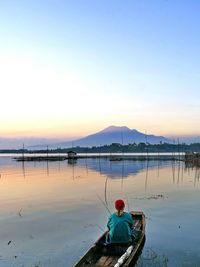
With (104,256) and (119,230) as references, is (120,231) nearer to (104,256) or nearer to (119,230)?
(119,230)

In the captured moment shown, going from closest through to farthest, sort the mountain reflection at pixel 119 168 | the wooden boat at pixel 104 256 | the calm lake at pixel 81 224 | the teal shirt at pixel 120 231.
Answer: the wooden boat at pixel 104 256
the teal shirt at pixel 120 231
the calm lake at pixel 81 224
the mountain reflection at pixel 119 168

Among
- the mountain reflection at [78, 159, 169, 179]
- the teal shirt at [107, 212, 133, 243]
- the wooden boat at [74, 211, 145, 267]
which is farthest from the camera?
the mountain reflection at [78, 159, 169, 179]

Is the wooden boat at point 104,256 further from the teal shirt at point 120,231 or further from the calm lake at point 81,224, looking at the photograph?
the calm lake at point 81,224

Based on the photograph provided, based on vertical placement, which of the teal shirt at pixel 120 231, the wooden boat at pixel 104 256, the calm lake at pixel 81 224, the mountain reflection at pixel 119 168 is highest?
the teal shirt at pixel 120 231

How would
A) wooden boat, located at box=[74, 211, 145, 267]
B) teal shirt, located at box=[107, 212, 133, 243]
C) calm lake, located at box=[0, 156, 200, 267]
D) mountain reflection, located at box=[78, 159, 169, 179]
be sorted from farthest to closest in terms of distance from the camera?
mountain reflection, located at box=[78, 159, 169, 179], calm lake, located at box=[0, 156, 200, 267], teal shirt, located at box=[107, 212, 133, 243], wooden boat, located at box=[74, 211, 145, 267]

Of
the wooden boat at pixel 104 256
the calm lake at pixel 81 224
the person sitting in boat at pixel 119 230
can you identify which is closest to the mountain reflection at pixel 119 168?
the calm lake at pixel 81 224

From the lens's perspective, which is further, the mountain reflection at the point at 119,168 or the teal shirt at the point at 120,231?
the mountain reflection at the point at 119,168

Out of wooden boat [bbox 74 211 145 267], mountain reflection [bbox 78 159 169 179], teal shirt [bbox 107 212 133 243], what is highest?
teal shirt [bbox 107 212 133 243]

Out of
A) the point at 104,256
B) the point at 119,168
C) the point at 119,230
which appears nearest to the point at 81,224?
the point at 119,230

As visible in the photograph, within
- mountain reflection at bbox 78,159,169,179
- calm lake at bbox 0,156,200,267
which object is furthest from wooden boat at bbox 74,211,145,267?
mountain reflection at bbox 78,159,169,179

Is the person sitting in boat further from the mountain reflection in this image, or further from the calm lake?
the mountain reflection

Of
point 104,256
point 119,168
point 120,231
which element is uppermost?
point 120,231

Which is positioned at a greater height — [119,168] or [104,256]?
[104,256]

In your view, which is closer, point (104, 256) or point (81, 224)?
point (104, 256)
